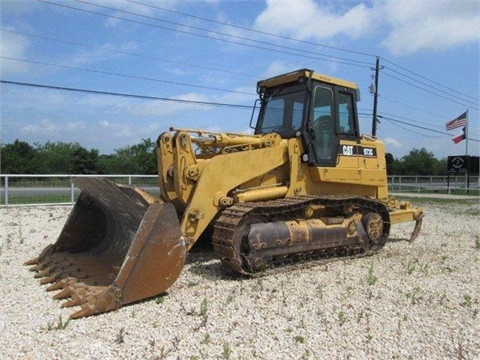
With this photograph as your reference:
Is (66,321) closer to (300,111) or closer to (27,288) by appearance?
(27,288)

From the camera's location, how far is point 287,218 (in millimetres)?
6805

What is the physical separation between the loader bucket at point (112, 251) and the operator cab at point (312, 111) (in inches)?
112

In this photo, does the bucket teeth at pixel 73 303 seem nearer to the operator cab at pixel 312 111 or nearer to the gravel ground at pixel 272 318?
the gravel ground at pixel 272 318

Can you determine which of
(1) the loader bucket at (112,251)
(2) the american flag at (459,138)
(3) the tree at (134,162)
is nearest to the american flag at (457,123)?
(2) the american flag at (459,138)

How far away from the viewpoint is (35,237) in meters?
9.28

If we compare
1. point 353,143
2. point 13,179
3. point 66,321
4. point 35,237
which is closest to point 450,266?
point 353,143

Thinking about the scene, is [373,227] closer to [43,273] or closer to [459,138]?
[43,273]

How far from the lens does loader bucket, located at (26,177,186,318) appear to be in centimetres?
478

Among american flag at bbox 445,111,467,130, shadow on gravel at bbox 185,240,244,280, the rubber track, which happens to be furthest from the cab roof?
american flag at bbox 445,111,467,130

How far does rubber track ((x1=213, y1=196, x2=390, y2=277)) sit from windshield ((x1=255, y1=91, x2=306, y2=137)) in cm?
126

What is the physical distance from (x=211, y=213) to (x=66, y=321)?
8.18 ft

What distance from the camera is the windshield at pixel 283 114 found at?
7523 millimetres

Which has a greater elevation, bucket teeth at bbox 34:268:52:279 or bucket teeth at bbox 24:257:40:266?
bucket teeth at bbox 24:257:40:266

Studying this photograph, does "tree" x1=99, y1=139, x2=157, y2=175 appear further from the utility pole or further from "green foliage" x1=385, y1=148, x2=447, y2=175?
"green foliage" x1=385, y1=148, x2=447, y2=175
